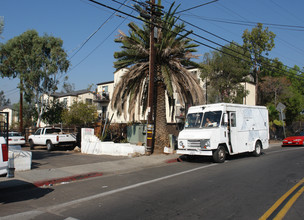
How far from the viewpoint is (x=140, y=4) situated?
1433cm

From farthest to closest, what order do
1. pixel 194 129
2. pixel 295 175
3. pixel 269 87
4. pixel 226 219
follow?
pixel 269 87 < pixel 194 129 < pixel 295 175 < pixel 226 219

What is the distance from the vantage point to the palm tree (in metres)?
15.8

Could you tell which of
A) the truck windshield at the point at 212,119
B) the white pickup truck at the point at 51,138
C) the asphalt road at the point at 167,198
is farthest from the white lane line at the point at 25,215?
the white pickup truck at the point at 51,138

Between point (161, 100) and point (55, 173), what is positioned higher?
point (161, 100)

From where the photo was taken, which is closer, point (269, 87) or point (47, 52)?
point (47, 52)

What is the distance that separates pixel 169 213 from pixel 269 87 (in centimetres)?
3856

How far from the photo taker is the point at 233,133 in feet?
43.3

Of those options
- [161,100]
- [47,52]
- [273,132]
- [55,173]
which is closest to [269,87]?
[273,132]

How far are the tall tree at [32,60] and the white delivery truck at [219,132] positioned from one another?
73.9 feet

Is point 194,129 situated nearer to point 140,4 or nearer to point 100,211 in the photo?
point 140,4

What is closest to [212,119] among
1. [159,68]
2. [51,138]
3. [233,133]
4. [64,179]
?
[233,133]

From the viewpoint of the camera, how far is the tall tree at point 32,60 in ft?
99.0

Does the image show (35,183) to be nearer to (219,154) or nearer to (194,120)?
(219,154)

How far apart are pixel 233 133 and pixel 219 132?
1.20 metres
